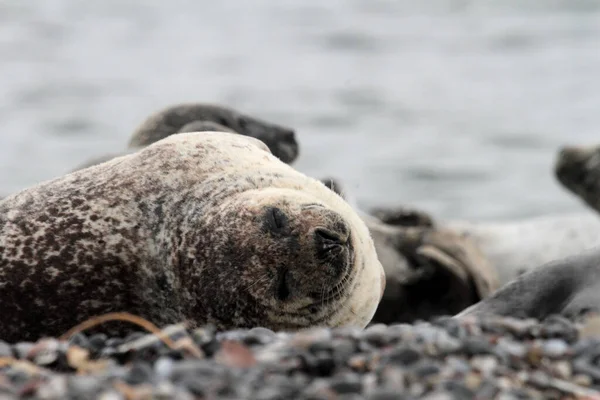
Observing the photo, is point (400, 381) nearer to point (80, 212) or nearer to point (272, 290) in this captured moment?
point (272, 290)

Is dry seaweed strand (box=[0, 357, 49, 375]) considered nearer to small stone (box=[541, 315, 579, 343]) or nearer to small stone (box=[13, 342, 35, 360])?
small stone (box=[13, 342, 35, 360])

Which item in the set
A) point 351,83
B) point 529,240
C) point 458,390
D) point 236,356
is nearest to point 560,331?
point 458,390

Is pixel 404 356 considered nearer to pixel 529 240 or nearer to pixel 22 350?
pixel 22 350

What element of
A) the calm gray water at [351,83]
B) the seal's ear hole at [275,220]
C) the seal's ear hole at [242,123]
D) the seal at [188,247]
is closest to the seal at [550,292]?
the seal at [188,247]

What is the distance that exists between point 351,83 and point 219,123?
12619mm

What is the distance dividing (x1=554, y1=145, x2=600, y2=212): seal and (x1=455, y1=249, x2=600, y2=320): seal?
15.0 ft

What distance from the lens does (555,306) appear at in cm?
549

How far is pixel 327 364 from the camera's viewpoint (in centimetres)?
383

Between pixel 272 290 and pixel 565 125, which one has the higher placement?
pixel 272 290

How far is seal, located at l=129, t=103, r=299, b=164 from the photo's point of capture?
8.22 metres

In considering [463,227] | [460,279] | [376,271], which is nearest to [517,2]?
[463,227]

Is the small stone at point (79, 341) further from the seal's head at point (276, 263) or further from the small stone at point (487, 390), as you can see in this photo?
the small stone at point (487, 390)

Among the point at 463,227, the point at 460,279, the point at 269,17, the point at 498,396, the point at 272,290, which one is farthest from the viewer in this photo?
the point at 269,17

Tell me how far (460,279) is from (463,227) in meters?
1.80
